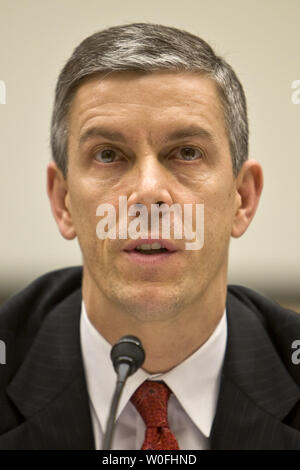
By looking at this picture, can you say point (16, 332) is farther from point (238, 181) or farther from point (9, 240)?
point (238, 181)

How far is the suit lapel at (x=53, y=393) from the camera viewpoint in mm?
1348

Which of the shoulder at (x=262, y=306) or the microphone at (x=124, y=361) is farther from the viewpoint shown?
the shoulder at (x=262, y=306)

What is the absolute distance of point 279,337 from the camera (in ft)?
5.22

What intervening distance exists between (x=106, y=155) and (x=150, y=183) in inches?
7.0

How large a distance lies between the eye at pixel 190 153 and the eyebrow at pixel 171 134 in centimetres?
4

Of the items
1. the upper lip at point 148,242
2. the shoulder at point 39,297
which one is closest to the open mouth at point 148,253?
the upper lip at point 148,242

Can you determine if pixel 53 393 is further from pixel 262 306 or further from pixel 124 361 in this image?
pixel 262 306

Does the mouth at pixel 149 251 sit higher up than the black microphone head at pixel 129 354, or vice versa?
the mouth at pixel 149 251

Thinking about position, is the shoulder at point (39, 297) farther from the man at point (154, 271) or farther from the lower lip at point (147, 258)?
the lower lip at point (147, 258)

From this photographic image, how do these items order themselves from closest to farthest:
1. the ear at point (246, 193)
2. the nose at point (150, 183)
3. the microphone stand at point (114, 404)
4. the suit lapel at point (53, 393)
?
1. the microphone stand at point (114, 404)
2. the nose at point (150, 183)
3. the suit lapel at point (53, 393)
4. the ear at point (246, 193)

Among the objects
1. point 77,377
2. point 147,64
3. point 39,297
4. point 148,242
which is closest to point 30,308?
point 39,297

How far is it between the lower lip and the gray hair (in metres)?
0.34

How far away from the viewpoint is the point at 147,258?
127 cm

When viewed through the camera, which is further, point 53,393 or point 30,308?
point 30,308
